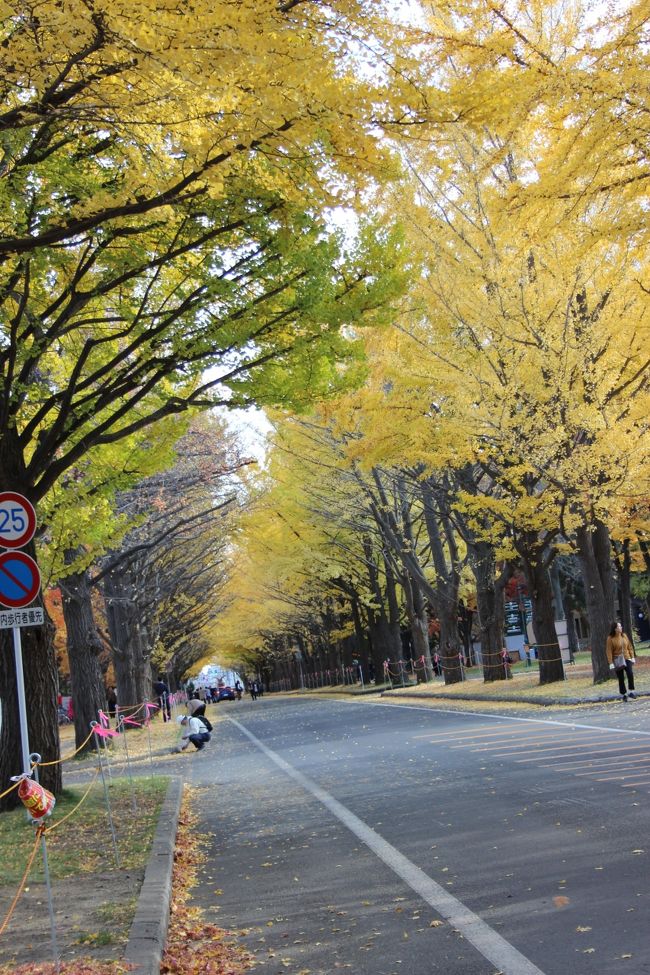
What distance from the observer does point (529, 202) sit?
31.5 feet

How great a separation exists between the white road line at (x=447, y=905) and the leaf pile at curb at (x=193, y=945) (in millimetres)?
1106

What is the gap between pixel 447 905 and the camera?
5.93 m

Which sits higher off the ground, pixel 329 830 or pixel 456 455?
pixel 456 455

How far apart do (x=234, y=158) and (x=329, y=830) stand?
554cm

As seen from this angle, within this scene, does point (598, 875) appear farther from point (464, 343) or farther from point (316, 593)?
point (316, 593)

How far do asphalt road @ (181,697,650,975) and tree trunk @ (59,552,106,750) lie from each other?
8.41 m

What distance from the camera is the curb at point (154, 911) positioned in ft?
17.2

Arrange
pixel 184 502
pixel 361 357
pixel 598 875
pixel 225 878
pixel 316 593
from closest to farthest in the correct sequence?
pixel 598 875 → pixel 225 878 → pixel 361 357 → pixel 184 502 → pixel 316 593

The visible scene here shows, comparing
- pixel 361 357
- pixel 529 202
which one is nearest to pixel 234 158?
pixel 529 202

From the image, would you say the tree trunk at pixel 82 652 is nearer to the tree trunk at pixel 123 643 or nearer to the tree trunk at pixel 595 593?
the tree trunk at pixel 123 643

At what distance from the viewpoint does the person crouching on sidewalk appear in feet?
75.9

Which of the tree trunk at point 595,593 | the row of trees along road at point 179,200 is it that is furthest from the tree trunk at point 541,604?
the row of trees along road at point 179,200

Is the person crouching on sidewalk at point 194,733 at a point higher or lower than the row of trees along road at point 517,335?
lower

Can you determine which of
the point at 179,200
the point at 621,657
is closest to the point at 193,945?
the point at 179,200
